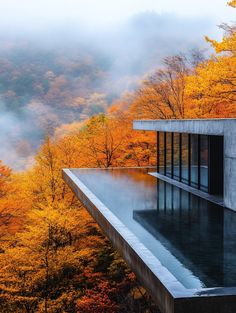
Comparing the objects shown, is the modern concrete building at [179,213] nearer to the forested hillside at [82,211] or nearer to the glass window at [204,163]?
the glass window at [204,163]

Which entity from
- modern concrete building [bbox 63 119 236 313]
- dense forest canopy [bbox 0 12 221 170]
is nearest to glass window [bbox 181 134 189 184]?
modern concrete building [bbox 63 119 236 313]

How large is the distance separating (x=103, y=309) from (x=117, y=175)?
6111 millimetres

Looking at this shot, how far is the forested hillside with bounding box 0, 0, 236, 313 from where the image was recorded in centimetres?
2273

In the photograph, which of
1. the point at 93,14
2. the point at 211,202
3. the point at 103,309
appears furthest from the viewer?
the point at 93,14

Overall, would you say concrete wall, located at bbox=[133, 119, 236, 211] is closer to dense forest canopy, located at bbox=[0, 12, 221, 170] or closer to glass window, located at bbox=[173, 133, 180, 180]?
glass window, located at bbox=[173, 133, 180, 180]

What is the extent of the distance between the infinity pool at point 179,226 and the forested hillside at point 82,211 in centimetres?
507

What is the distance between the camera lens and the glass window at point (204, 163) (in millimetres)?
16797

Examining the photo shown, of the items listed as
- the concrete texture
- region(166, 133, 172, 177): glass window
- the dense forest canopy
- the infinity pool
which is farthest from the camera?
the dense forest canopy

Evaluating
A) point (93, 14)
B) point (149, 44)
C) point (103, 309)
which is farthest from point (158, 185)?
point (93, 14)

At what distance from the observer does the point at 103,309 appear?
22.4 meters

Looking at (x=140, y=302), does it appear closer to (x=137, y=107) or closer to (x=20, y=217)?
(x=20, y=217)

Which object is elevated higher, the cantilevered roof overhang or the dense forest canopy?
the dense forest canopy

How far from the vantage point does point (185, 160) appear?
19.4 metres

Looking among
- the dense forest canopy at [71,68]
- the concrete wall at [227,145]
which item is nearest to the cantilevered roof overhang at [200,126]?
the concrete wall at [227,145]
